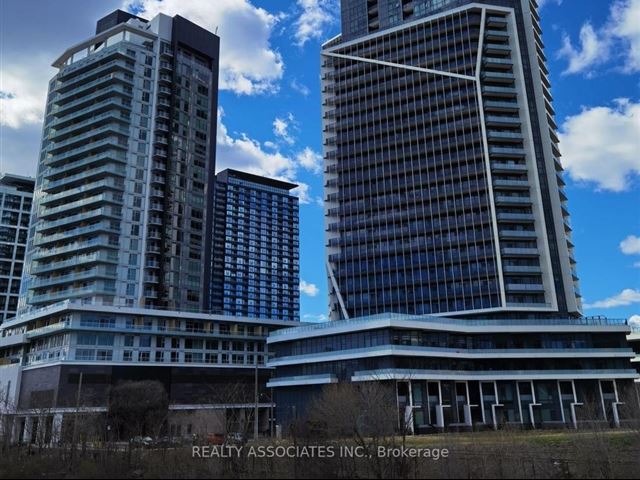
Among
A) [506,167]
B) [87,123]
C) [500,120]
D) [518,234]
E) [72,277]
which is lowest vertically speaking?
[72,277]

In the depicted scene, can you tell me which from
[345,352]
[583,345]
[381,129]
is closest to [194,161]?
[381,129]

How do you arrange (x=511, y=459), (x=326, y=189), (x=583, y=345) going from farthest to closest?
(x=326, y=189)
(x=583, y=345)
(x=511, y=459)

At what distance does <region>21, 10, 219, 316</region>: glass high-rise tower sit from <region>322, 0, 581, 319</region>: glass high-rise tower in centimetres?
2941

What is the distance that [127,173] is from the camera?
→ 396 ft

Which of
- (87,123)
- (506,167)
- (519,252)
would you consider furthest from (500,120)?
(87,123)

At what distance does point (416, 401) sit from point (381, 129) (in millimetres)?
60180

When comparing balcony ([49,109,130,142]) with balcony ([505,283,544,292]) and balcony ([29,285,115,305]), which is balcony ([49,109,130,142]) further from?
balcony ([505,283,544,292])

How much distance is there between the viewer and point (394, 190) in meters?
121

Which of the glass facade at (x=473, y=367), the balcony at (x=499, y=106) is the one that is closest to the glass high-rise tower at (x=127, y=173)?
the glass facade at (x=473, y=367)

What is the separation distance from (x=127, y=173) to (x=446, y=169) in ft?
211

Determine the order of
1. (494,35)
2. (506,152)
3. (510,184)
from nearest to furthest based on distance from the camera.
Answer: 1. (510,184)
2. (506,152)
3. (494,35)

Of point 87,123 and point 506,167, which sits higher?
point 87,123

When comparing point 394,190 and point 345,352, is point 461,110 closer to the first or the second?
point 394,190

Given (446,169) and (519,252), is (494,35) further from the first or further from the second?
(519,252)
